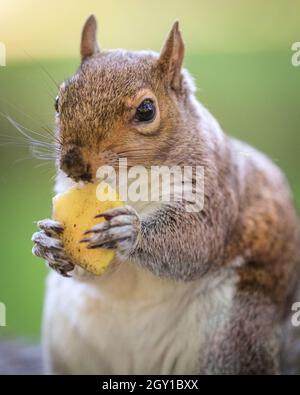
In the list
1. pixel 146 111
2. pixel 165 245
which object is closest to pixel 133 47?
pixel 146 111

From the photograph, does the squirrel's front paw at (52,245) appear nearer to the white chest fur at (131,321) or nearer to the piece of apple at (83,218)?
the piece of apple at (83,218)

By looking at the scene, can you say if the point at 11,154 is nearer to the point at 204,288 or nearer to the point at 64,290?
the point at 64,290

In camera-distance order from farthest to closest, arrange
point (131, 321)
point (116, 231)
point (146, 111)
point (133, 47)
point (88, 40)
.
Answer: point (133, 47) < point (131, 321) < point (88, 40) < point (146, 111) < point (116, 231)

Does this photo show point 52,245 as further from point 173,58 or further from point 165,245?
point 173,58

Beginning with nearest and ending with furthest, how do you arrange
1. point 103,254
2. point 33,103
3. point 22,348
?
point 103,254
point 33,103
point 22,348

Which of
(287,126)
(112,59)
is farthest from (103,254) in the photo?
(287,126)

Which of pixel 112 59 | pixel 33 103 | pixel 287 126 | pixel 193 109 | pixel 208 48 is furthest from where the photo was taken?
pixel 287 126
